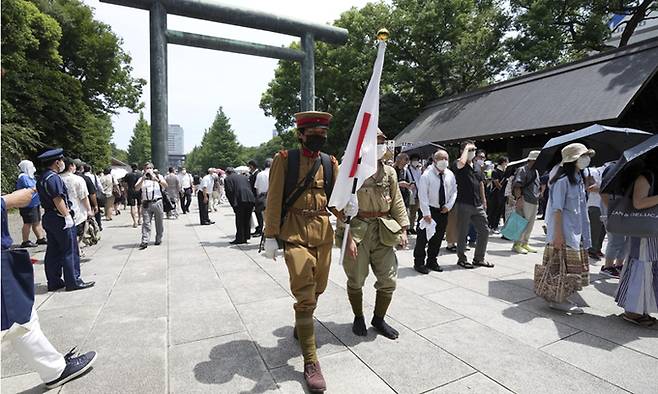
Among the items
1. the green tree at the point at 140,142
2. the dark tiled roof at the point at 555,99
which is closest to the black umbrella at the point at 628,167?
the dark tiled roof at the point at 555,99

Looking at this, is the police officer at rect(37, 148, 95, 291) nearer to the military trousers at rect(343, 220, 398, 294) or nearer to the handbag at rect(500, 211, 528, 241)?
the military trousers at rect(343, 220, 398, 294)

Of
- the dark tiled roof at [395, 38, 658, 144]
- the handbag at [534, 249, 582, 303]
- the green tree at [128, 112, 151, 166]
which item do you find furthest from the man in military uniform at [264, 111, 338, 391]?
the green tree at [128, 112, 151, 166]

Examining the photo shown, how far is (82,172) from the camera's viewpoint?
28.7 ft

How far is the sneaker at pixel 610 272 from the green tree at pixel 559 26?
1761 cm

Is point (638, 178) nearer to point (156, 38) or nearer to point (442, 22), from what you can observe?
point (156, 38)

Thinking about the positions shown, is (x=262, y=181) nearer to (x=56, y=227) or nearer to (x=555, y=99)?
(x=56, y=227)

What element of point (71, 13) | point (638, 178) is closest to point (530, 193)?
point (638, 178)

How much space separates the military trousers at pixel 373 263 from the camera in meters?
3.48

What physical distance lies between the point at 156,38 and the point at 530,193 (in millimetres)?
16054

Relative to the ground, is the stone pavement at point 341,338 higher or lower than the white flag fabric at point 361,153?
lower

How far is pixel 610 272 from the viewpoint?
5.59 meters

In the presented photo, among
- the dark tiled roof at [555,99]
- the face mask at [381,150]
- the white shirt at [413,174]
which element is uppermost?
the dark tiled roof at [555,99]

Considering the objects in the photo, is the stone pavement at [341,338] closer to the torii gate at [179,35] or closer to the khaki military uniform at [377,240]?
the khaki military uniform at [377,240]

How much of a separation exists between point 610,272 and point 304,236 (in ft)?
17.7
